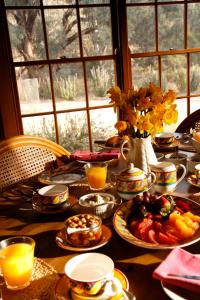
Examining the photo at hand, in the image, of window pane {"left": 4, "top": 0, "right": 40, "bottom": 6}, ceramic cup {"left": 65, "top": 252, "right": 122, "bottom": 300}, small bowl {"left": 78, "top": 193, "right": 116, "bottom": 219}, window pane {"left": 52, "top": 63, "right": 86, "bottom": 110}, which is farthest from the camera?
window pane {"left": 52, "top": 63, "right": 86, "bottom": 110}

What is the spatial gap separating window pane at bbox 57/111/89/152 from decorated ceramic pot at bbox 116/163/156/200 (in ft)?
5.62

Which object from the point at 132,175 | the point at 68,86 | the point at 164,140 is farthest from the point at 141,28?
the point at 132,175

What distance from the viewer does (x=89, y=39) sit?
2.69 metres

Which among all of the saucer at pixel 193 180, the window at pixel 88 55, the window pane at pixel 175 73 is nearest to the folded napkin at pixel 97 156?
the saucer at pixel 193 180

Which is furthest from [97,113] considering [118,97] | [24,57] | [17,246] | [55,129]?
[17,246]

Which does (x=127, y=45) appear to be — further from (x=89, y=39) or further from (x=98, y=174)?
(x=98, y=174)

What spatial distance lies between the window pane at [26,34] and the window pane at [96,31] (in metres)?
0.34

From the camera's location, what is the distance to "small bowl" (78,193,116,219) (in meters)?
1.06

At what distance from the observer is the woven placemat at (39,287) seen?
0.74m

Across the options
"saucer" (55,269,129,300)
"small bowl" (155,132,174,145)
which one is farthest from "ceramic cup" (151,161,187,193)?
"small bowl" (155,132,174,145)

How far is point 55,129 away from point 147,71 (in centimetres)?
93

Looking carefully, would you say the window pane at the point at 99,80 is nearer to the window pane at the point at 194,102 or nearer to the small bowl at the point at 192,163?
the window pane at the point at 194,102

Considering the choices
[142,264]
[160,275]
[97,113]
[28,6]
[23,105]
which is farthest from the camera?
[97,113]

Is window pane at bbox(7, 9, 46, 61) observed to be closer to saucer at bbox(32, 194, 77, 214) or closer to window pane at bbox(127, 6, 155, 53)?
window pane at bbox(127, 6, 155, 53)
